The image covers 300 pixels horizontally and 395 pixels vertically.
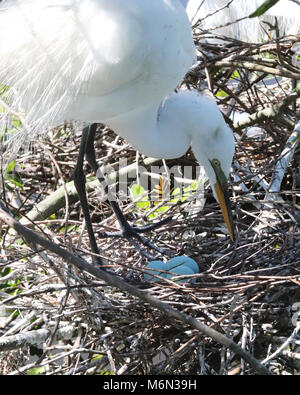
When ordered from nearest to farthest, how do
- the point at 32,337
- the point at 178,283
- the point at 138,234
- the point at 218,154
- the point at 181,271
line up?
the point at 32,337
the point at 178,283
the point at 181,271
the point at 218,154
the point at 138,234

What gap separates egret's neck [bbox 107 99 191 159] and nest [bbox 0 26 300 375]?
1.15ft

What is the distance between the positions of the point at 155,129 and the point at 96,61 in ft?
1.34

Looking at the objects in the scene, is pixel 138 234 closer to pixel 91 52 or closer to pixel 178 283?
pixel 178 283

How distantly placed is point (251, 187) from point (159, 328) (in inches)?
41.0

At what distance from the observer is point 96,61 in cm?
243

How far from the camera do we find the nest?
2189 mm

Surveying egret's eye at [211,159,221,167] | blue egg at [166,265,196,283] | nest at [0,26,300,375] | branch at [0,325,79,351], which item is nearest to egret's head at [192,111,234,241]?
egret's eye at [211,159,221,167]

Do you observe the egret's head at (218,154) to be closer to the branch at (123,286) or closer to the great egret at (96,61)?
the great egret at (96,61)

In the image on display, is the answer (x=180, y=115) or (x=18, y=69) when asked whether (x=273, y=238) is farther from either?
(x=18, y=69)

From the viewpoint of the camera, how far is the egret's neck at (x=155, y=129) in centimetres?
272

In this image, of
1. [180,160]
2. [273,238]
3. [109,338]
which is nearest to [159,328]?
[109,338]

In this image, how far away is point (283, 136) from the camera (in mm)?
3225

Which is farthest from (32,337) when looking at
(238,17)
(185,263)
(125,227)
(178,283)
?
(238,17)
